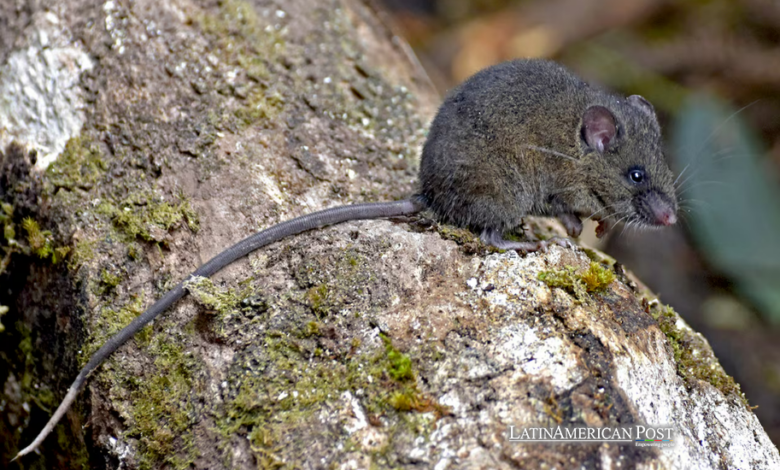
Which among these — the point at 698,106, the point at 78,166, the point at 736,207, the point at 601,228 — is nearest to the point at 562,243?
the point at 601,228

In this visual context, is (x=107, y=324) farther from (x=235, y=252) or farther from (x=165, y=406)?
(x=235, y=252)

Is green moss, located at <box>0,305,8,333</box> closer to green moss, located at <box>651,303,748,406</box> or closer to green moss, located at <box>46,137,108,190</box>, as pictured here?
green moss, located at <box>46,137,108,190</box>

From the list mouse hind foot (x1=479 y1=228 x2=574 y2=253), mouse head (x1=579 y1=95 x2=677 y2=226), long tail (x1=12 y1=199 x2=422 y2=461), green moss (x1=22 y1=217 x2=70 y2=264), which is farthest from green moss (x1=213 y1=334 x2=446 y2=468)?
mouse head (x1=579 y1=95 x2=677 y2=226)

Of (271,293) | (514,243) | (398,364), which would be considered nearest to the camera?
(398,364)

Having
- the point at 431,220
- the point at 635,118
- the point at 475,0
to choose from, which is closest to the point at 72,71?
the point at 431,220

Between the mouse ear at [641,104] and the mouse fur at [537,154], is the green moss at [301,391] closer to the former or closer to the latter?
the mouse fur at [537,154]

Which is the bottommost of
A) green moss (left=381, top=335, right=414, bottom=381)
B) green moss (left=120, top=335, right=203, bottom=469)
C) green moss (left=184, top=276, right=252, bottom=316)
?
green moss (left=120, top=335, right=203, bottom=469)

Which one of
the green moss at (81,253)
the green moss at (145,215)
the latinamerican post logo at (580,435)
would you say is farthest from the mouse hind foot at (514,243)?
the green moss at (81,253)
